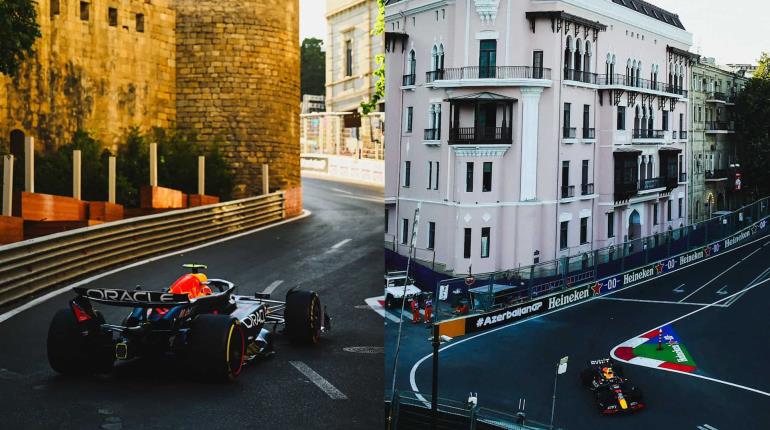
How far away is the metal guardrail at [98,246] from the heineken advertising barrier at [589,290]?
33.4 ft

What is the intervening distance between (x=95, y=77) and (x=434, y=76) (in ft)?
87.7

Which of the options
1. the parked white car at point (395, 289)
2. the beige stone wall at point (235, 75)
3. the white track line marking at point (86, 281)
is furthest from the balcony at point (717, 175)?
the beige stone wall at point (235, 75)

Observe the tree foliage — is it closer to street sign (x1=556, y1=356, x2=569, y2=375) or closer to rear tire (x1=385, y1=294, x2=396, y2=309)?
rear tire (x1=385, y1=294, x2=396, y2=309)

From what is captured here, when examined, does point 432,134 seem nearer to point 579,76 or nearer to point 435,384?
point 579,76

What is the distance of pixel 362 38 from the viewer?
7703 mm

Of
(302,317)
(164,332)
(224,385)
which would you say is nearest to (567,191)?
(224,385)

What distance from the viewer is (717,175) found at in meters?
7.05

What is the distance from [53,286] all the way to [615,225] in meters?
11.6

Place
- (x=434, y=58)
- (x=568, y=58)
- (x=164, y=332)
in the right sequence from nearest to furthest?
(x=434, y=58) < (x=568, y=58) < (x=164, y=332)

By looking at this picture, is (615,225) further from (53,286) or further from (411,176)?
(53,286)

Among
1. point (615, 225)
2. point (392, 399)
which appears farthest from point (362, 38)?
point (392, 399)

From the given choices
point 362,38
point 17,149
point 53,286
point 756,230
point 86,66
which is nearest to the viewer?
point 756,230

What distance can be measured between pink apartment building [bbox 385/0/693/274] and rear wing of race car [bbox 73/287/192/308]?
11.6ft

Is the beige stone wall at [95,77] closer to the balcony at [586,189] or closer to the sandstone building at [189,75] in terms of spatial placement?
the sandstone building at [189,75]
